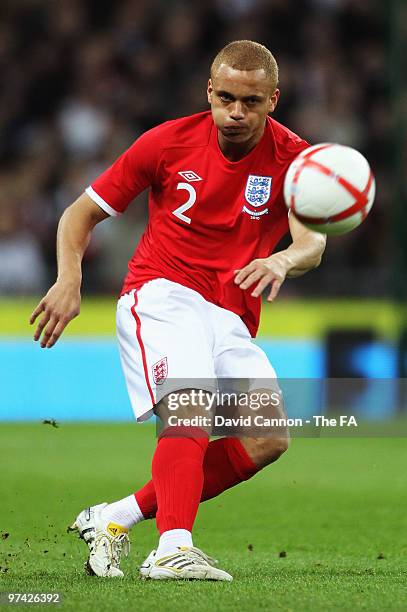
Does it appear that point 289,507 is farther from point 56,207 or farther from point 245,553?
point 56,207

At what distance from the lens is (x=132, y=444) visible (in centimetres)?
928

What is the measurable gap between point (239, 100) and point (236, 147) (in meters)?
0.25

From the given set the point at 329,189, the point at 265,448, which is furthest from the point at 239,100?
the point at 265,448

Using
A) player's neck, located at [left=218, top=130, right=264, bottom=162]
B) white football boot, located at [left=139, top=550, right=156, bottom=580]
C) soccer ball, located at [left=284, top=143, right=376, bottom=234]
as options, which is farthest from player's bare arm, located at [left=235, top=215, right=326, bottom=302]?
white football boot, located at [left=139, top=550, right=156, bottom=580]

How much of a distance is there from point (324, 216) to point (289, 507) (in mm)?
2586

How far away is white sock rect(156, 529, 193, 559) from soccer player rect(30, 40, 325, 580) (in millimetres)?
144

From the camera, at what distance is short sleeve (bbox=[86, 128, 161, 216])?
5.29 meters

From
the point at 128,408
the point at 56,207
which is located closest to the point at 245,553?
the point at 128,408

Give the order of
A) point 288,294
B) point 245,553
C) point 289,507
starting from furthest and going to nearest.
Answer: point 288,294 < point 289,507 < point 245,553

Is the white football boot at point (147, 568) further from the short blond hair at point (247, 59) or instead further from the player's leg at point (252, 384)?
the short blond hair at point (247, 59)

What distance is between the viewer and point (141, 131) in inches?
533

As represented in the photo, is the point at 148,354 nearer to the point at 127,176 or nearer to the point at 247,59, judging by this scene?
the point at 127,176

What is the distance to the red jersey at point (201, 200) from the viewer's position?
5309 mm

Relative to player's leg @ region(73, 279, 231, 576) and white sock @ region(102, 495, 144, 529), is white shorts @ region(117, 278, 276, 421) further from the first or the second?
white sock @ region(102, 495, 144, 529)
